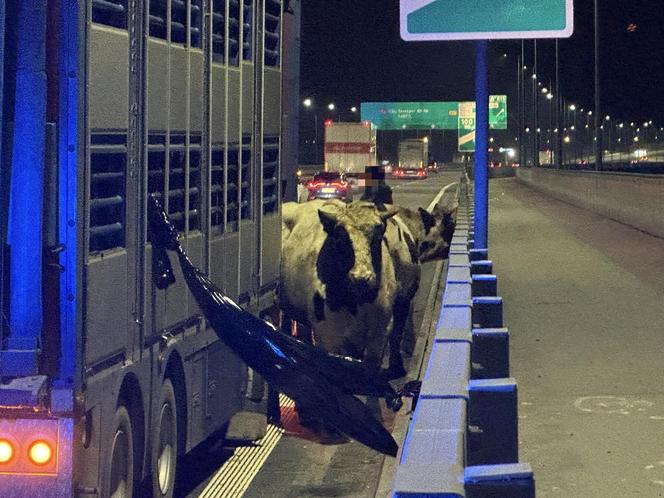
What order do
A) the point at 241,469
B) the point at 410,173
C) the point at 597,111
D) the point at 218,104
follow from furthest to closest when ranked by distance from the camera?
the point at 410,173 < the point at 597,111 < the point at 241,469 < the point at 218,104

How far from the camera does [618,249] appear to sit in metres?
28.8

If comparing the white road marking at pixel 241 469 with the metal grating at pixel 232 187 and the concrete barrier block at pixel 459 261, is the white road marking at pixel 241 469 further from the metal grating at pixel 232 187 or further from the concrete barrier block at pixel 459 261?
the concrete barrier block at pixel 459 261

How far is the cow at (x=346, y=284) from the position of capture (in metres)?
11.8

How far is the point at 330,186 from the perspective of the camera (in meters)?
62.8

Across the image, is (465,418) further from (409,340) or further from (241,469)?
(409,340)

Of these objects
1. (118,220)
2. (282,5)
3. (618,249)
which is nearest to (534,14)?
(282,5)

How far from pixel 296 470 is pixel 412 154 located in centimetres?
11069

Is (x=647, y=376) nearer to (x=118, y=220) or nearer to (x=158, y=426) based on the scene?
(x=158, y=426)

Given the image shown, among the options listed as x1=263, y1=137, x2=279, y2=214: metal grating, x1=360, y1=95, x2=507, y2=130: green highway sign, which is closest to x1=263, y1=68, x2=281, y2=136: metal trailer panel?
x1=263, y1=137, x2=279, y2=214: metal grating

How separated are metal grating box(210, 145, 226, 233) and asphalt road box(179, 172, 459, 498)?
166 centimetres

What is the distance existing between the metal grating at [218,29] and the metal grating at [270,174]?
165cm

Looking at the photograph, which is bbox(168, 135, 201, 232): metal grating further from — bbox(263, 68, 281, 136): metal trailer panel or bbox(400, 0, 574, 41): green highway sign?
bbox(400, 0, 574, 41): green highway sign

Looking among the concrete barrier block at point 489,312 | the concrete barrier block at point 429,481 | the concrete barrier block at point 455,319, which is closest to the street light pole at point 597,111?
the concrete barrier block at point 489,312

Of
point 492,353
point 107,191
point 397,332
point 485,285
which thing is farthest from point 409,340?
point 107,191
